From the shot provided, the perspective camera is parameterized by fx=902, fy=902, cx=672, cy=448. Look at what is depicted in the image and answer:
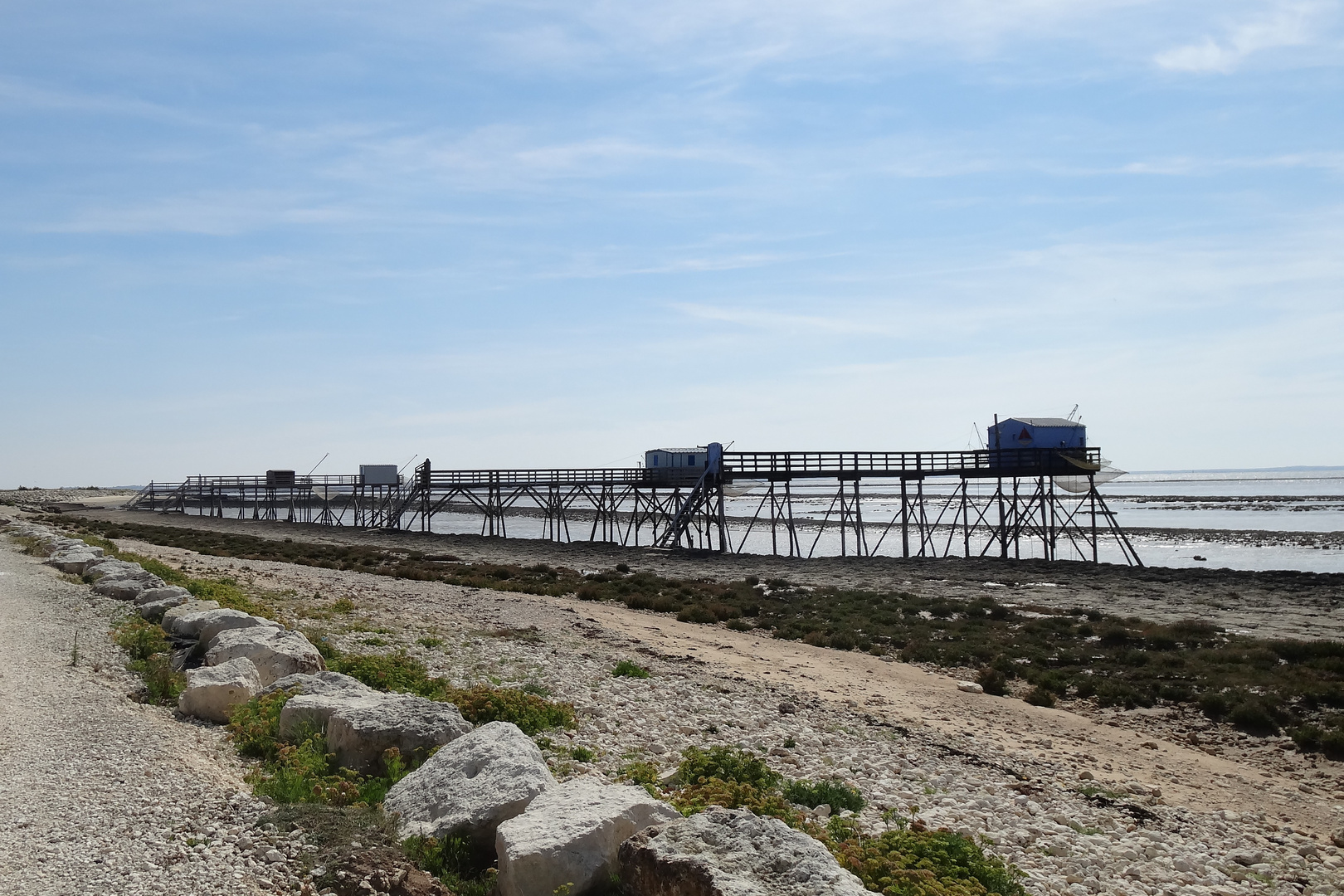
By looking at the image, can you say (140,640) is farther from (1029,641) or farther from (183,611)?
(1029,641)

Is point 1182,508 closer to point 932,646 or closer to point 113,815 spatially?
point 932,646

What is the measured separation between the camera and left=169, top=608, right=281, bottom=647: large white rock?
13.6m

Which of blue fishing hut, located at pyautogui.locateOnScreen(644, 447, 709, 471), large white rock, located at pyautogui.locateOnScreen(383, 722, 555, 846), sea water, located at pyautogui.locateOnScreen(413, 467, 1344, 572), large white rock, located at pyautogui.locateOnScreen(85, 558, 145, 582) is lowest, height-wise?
sea water, located at pyautogui.locateOnScreen(413, 467, 1344, 572)

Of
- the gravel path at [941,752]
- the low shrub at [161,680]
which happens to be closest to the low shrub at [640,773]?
the gravel path at [941,752]

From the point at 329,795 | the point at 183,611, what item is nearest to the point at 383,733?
the point at 329,795

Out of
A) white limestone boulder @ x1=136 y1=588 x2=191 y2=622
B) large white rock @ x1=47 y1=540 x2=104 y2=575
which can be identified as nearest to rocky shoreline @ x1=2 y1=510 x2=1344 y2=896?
white limestone boulder @ x1=136 y1=588 x2=191 y2=622

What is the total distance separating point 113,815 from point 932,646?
1726 centimetres

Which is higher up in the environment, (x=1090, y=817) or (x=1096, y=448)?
(x=1096, y=448)

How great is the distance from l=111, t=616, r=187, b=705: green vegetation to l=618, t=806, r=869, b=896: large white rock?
8225 mm

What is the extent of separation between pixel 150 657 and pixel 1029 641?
1813 centimetres

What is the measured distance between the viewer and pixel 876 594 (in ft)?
98.3

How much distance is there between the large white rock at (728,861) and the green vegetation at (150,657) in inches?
324

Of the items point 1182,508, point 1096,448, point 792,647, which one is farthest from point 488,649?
point 1182,508

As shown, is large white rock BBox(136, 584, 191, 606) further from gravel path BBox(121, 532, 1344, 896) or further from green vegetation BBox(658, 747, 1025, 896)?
green vegetation BBox(658, 747, 1025, 896)
